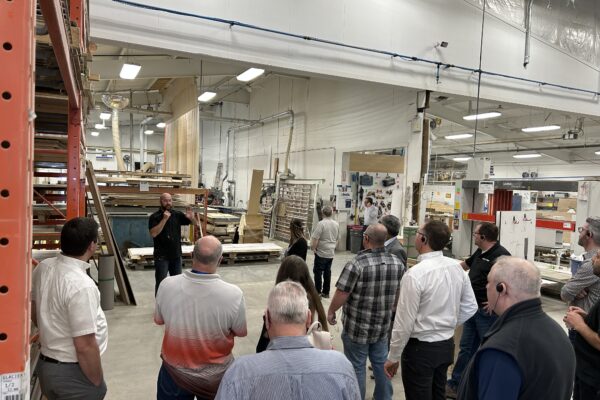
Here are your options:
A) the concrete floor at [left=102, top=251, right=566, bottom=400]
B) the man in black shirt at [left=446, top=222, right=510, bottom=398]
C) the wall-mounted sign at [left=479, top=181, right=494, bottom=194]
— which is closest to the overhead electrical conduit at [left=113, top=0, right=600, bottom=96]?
the wall-mounted sign at [left=479, top=181, right=494, bottom=194]

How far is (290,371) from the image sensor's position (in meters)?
1.49

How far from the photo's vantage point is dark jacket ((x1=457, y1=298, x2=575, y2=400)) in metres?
1.66

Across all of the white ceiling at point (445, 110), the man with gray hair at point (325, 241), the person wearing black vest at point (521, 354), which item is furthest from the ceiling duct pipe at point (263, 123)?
the person wearing black vest at point (521, 354)

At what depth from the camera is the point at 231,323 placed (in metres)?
2.48

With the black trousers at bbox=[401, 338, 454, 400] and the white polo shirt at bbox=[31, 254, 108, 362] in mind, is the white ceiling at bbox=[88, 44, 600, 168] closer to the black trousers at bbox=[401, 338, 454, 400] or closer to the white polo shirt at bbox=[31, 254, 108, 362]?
the black trousers at bbox=[401, 338, 454, 400]

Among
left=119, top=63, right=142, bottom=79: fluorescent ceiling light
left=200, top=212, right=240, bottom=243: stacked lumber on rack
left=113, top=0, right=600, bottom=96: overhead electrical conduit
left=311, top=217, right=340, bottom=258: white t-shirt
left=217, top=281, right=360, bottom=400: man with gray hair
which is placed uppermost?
left=113, top=0, right=600, bottom=96: overhead electrical conduit

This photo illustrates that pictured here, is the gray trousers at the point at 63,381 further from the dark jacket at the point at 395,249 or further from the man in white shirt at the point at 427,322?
the dark jacket at the point at 395,249

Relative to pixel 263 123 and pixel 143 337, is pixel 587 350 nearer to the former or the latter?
pixel 143 337

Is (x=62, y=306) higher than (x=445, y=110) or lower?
lower

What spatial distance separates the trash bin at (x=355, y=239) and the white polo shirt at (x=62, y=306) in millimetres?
10676

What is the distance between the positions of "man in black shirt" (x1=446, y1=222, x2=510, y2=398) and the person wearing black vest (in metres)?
2.15

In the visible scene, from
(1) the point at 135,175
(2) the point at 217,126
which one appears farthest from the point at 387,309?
(2) the point at 217,126

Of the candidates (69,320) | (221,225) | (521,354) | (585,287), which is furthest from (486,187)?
(221,225)

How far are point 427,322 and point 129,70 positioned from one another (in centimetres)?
941
